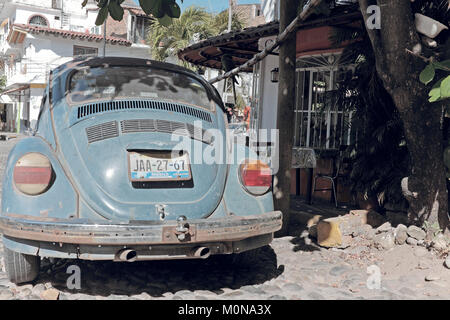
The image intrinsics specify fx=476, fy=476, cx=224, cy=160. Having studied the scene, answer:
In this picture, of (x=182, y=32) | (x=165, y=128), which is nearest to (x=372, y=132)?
(x=165, y=128)

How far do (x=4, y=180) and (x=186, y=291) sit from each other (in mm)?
1669

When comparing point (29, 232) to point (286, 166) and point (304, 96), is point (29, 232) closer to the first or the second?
point (286, 166)

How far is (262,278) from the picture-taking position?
4.26m

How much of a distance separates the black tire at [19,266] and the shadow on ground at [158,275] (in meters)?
0.17

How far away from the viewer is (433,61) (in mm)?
4168

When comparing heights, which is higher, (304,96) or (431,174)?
(304,96)

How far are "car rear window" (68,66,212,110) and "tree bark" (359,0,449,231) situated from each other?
71.3 inches

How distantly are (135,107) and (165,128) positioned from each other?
38 cm

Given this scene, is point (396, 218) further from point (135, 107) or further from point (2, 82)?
point (2, 82)

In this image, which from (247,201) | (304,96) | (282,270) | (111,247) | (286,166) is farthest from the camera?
(304,96)

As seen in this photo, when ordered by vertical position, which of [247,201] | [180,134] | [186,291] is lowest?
[186,291]

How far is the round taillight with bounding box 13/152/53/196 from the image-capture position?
3473 mm

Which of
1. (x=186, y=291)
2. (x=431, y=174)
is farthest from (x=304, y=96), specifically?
(x=186, y=291)

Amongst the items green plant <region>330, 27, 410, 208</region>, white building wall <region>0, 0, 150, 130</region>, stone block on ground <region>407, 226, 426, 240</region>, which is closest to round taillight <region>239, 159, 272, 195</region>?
stone block on ground <region>407, 226, 426, 240</region>
